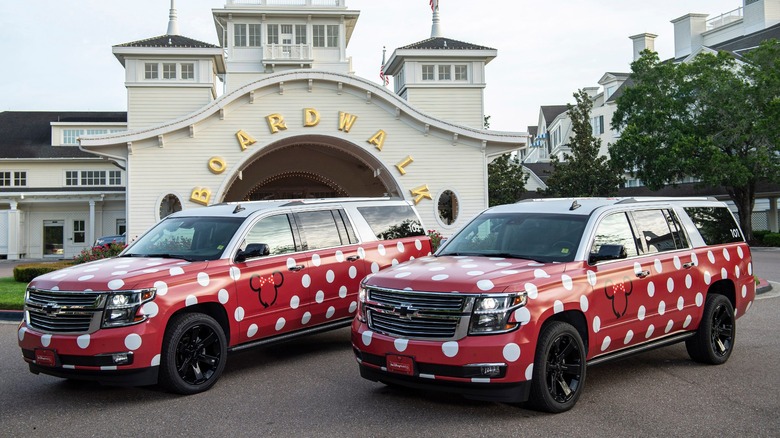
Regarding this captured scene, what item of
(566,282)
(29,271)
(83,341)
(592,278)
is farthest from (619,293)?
(29,271)

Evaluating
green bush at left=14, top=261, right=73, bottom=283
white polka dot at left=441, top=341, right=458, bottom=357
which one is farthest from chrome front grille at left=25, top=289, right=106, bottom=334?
green bush at left=14, top=261, right=73, bottom=283

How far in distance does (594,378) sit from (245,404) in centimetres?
364

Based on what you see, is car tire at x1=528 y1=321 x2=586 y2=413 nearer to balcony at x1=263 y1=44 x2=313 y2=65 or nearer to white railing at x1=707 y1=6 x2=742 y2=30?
balcony at x1=263 y1=44 x2=313 y2=65

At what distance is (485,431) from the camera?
5.87 metres

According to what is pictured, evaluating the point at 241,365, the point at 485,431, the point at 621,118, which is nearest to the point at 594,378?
the point at 485,431

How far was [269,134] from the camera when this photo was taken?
76.2ft

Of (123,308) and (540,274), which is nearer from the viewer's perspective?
(540,274)

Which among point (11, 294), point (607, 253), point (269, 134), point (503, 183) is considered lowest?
point (11, 294)

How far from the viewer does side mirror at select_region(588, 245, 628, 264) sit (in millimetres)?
6754

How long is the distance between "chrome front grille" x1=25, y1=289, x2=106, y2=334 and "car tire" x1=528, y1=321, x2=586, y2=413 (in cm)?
400

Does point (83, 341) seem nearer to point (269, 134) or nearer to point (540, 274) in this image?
point (540, 274)

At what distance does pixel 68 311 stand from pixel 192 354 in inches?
49.0

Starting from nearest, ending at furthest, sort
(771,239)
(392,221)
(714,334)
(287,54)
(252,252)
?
(252,252)
(714,334)
(392,221)
(287,54)
(771,239)

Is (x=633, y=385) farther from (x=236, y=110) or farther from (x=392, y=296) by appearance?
(x=236, y=110)
